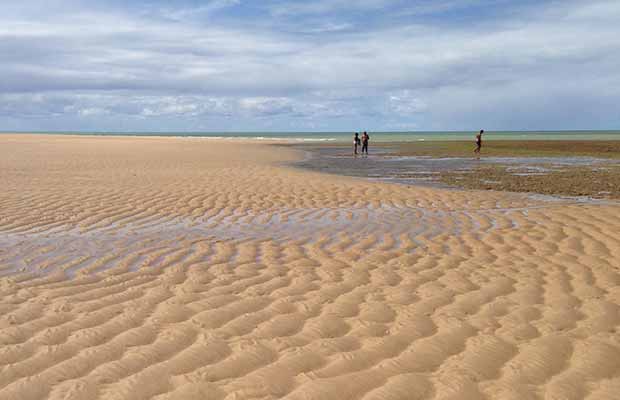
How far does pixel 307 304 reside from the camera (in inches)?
206

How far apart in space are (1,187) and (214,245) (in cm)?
887

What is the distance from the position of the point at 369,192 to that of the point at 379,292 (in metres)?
8.84

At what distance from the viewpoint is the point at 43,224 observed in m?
9.48

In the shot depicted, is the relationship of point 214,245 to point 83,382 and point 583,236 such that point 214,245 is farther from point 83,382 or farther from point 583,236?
point 583,236

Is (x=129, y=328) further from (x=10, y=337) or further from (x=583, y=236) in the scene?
(x=583, y=236)

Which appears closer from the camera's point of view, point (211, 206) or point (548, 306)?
point (548, 306)

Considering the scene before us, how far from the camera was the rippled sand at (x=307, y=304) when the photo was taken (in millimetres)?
3666

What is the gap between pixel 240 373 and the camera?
3740 mm

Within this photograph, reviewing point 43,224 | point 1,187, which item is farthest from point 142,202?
point 1,187

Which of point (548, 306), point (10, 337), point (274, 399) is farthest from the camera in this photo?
point (548, 306)

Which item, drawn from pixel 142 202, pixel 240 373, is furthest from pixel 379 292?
pixel 142 202

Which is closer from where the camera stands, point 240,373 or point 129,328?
point 240,373

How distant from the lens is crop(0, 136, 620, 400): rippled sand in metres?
3.67

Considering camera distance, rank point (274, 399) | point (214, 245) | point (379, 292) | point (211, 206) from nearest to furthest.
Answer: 1. point (274, 399)
2. point (379, 292)
3. point (214, 245)
4. point (211, 206)
